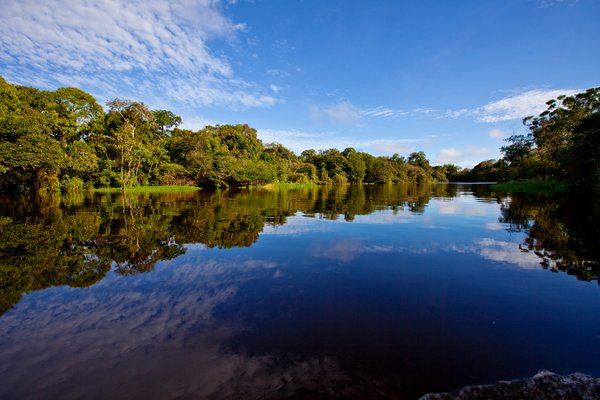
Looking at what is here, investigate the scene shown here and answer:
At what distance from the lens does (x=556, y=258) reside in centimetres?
708

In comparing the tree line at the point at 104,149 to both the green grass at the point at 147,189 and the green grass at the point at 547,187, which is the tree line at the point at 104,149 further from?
the green grass at the point at 547,187

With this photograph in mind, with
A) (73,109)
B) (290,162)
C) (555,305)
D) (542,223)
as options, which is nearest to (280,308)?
(555,305)

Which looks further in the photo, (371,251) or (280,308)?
(371,251)

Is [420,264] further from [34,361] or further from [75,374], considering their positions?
[34,361]

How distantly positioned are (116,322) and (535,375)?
5.11 m

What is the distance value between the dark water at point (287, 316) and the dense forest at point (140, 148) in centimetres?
2160

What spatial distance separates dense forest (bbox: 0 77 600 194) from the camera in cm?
2405

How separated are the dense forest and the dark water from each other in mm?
21597

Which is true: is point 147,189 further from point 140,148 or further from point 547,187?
point 547,187

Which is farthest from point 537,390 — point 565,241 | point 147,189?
point 147,189

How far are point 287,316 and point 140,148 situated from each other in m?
39.3

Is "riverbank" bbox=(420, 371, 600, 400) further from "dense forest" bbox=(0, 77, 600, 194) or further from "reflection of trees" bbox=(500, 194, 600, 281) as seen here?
"dense forest" bbox=(0, 77, 600, 194)

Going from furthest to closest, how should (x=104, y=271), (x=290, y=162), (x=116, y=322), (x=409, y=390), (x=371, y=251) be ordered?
(x=290, y=162)
(x=371, y=251)
(x=104, y=271)
(x=116, y=322)
(x=409, y=390)

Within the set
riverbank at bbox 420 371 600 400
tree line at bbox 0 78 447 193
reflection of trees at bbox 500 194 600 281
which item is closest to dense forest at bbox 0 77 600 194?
tree line at bbox 0 78 447 193
